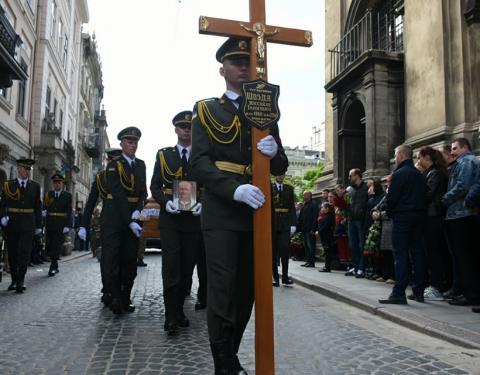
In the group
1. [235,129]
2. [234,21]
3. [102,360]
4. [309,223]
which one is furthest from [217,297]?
[309,223]

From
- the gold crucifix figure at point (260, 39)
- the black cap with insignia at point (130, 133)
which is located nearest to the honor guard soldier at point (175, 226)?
the black cap with insignia at point (130, 133)

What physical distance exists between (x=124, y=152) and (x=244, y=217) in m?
3.46

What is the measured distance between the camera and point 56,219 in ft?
35.7

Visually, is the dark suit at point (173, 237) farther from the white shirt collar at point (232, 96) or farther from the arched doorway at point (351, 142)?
the arched doorway at point (351, 142)

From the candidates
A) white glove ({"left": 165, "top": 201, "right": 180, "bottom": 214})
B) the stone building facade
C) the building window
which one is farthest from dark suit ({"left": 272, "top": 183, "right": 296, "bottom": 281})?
the building window

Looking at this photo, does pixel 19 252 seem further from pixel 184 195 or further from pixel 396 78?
pixel 396 78

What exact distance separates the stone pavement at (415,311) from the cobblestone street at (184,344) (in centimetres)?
14

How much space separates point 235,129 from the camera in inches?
127

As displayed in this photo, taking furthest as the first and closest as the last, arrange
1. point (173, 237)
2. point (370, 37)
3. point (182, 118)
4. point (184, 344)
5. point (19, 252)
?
point (370, 37) < point (19, 252) < point (182, 118) < point (173, 237) < point (184, 344)

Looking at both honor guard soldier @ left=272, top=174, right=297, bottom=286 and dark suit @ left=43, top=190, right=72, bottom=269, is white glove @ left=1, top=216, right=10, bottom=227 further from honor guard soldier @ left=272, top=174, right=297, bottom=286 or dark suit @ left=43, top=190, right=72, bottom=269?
honor guard soldier @ left=272, top=174, right=297, bottom=286

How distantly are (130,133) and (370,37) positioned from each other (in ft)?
35.2

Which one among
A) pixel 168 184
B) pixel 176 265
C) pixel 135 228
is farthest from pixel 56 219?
pixel 176 265

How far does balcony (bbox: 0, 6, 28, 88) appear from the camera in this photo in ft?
47.4

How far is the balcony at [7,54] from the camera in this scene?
Answer: 14.5 m
